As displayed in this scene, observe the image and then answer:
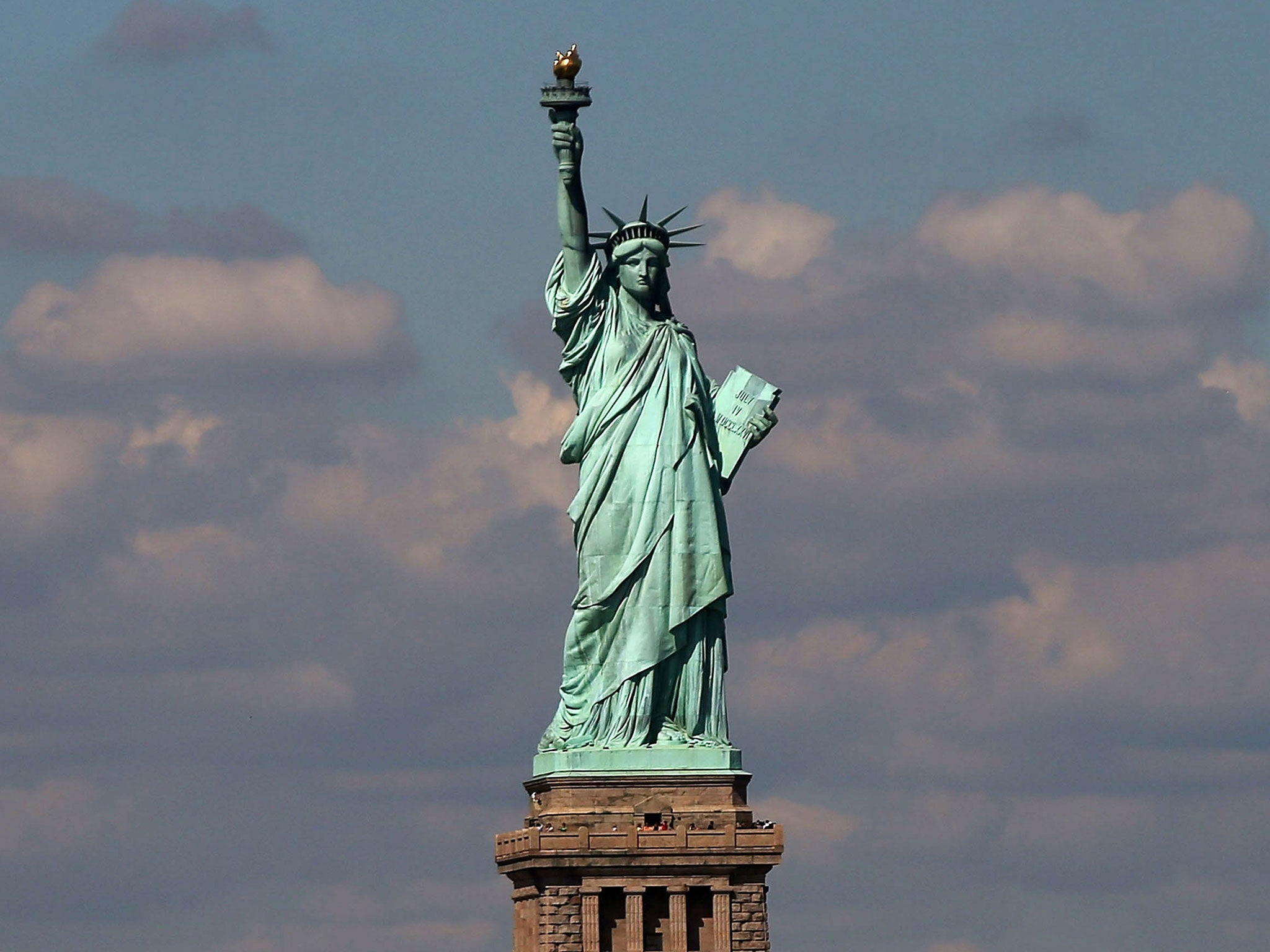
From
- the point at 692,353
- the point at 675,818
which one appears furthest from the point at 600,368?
the point at 675,818

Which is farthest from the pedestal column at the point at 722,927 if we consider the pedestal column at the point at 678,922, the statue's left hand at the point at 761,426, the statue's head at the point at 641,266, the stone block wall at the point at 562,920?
the statue's head at the point at 641,266

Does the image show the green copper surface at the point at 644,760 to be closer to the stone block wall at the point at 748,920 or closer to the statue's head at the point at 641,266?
the stone block wall at the point at 748,920

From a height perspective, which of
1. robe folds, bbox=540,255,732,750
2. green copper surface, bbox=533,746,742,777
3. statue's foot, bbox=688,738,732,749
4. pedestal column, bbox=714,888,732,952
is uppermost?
robe folds, bbox=540,255,732,750

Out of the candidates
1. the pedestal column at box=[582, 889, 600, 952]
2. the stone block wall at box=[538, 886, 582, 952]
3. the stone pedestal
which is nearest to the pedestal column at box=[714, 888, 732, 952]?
the stone pedestal

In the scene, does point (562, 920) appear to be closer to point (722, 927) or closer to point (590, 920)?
point (590, 920)

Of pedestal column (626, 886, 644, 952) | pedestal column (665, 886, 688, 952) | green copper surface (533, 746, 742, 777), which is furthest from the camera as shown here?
green copper surface (533, 746, 742, 777)

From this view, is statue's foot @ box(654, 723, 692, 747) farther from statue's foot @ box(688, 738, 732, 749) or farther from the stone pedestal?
the stone pedestal
